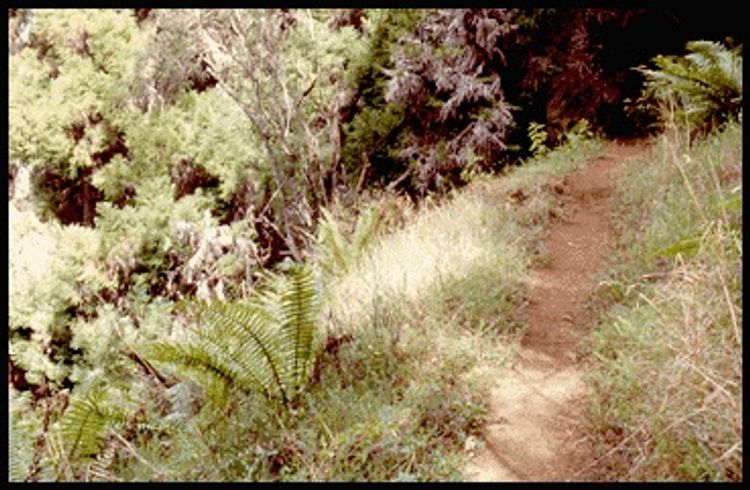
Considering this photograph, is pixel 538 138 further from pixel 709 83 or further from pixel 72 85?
pixel 72 85

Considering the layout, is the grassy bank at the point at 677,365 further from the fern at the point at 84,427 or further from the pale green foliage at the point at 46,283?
the pale green foliage at the point at 46,283

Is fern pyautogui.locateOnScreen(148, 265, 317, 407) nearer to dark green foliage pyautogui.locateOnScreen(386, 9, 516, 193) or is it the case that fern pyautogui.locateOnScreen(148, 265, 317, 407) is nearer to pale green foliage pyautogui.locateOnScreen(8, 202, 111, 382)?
dark green foliage pyautogui.locateOnScreen(386, 9, 516, 193)

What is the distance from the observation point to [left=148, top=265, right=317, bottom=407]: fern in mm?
4223

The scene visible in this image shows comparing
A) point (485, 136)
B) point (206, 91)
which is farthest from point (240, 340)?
point (206, 91)

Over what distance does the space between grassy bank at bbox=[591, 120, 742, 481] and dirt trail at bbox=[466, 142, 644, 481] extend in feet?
0.58

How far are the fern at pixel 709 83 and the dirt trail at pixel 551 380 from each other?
221cm

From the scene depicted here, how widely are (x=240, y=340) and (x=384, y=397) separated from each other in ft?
3.35

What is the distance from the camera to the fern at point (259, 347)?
13.9 feet

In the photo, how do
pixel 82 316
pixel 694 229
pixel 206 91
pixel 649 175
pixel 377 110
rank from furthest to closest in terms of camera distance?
1. pixel 206 91
2. pixel 82 316
3. pixel 377 110
4. pixel 649 175
5. pixel 694 229

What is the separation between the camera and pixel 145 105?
14.7 metres

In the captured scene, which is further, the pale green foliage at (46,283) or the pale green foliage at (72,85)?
the pale green foliage at (72,85)

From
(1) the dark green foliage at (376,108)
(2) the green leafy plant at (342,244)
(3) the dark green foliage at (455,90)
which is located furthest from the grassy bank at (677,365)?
(1) the dark green foliage at (376,108)

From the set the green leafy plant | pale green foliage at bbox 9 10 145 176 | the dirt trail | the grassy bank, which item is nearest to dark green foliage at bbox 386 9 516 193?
the green leafy plant

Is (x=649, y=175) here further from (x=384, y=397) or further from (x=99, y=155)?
(x=99, y=155)
